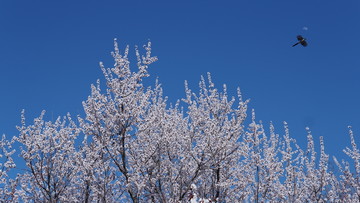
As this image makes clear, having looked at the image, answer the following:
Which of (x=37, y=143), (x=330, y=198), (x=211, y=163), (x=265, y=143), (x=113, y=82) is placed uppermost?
(x=113, y=82)

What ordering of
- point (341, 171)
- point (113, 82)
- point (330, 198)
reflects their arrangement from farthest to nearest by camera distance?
point (341, 171)
point (330, 198)
point (113, 82)

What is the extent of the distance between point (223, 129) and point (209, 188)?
2339 millimetres

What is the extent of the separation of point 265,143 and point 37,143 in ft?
29.0

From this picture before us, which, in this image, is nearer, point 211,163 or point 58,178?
point 211,163

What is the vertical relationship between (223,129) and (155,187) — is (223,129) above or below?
above

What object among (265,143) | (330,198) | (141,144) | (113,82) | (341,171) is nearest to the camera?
(113,82)

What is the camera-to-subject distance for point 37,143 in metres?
13.3

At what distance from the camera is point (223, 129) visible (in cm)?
A: 1333

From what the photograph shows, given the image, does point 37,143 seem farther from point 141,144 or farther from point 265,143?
point 265,143

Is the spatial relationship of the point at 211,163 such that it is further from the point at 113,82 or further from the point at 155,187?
the point at 113,82

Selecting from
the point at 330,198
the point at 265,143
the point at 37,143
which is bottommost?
the point at 330,198

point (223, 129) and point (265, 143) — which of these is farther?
point (265, 143)

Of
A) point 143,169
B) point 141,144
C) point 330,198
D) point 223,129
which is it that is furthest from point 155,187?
point 330,198

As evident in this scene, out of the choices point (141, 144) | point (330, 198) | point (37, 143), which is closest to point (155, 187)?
point (141, 144)
